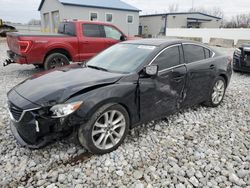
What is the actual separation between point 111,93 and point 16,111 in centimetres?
118

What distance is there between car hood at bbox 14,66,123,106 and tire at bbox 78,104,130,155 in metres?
0.36

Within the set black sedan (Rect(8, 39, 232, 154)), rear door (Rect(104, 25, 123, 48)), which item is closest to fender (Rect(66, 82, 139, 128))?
black sedan (Rect(8, 39, 232, 154))

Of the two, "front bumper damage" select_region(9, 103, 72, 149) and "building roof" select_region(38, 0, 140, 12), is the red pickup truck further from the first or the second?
"building roof" select_region(38, 0, 140, 12)

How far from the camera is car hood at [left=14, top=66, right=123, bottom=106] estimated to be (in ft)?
8.74

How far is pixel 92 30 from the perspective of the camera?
305 inches

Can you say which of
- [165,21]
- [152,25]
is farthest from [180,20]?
[152,25]

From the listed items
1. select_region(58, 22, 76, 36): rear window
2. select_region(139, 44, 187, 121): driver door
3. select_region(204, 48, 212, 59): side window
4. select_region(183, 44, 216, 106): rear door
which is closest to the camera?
select_region(139, 44, 187, 121): driver door

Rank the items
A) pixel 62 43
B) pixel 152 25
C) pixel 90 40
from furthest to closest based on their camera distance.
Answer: pixel 152 25 < pixel 90 40 < pixel 62 43

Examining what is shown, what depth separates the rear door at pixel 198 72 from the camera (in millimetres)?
3934

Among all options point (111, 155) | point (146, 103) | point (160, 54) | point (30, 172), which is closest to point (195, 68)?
point (160, 54)

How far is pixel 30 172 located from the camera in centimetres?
264

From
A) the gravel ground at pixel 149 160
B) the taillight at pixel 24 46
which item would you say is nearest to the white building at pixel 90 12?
the taillight at pixel 24 46

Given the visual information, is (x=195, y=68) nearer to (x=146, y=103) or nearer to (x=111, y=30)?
(x=146, y=103)

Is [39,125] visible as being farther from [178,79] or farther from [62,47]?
[62,47]
